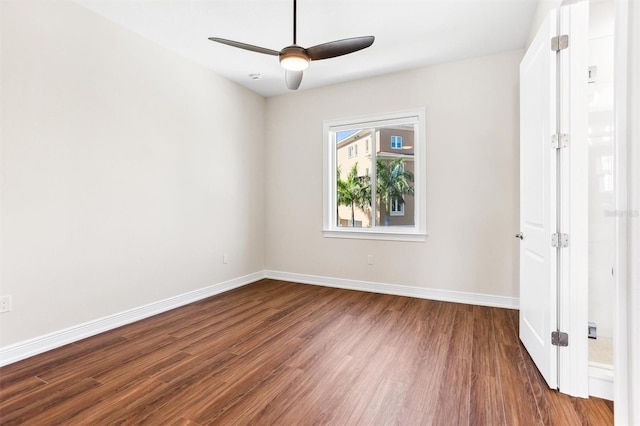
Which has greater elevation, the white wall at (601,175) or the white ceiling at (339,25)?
the white ceiling at (339,25)

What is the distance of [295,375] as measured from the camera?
2.11 metres

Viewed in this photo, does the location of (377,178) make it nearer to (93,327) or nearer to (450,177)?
(450,177)

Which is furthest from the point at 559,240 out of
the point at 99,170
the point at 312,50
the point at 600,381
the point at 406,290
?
the point at 99,170

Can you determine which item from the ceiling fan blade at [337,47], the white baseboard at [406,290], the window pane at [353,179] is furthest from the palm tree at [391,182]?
the ceiling fan blade at [337,47]

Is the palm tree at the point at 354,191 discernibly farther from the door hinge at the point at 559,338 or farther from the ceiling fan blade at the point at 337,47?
the door hinge at the point at 559,338

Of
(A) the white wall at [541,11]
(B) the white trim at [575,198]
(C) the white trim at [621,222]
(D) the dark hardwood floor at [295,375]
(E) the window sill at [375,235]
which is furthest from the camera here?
(E) the window sill at [375,235]

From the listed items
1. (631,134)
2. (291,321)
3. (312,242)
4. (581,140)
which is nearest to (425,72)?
(581,140)

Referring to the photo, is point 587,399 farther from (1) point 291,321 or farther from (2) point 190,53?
→ (2) point 190,53

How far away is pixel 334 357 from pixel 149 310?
2097 millimetres

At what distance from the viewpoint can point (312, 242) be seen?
464 cm

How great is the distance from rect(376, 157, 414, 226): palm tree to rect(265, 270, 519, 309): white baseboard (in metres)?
0.89

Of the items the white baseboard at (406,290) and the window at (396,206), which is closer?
the white baseboard at (406,290)

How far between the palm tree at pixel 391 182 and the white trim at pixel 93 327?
2494mm

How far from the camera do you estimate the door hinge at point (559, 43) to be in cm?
186
